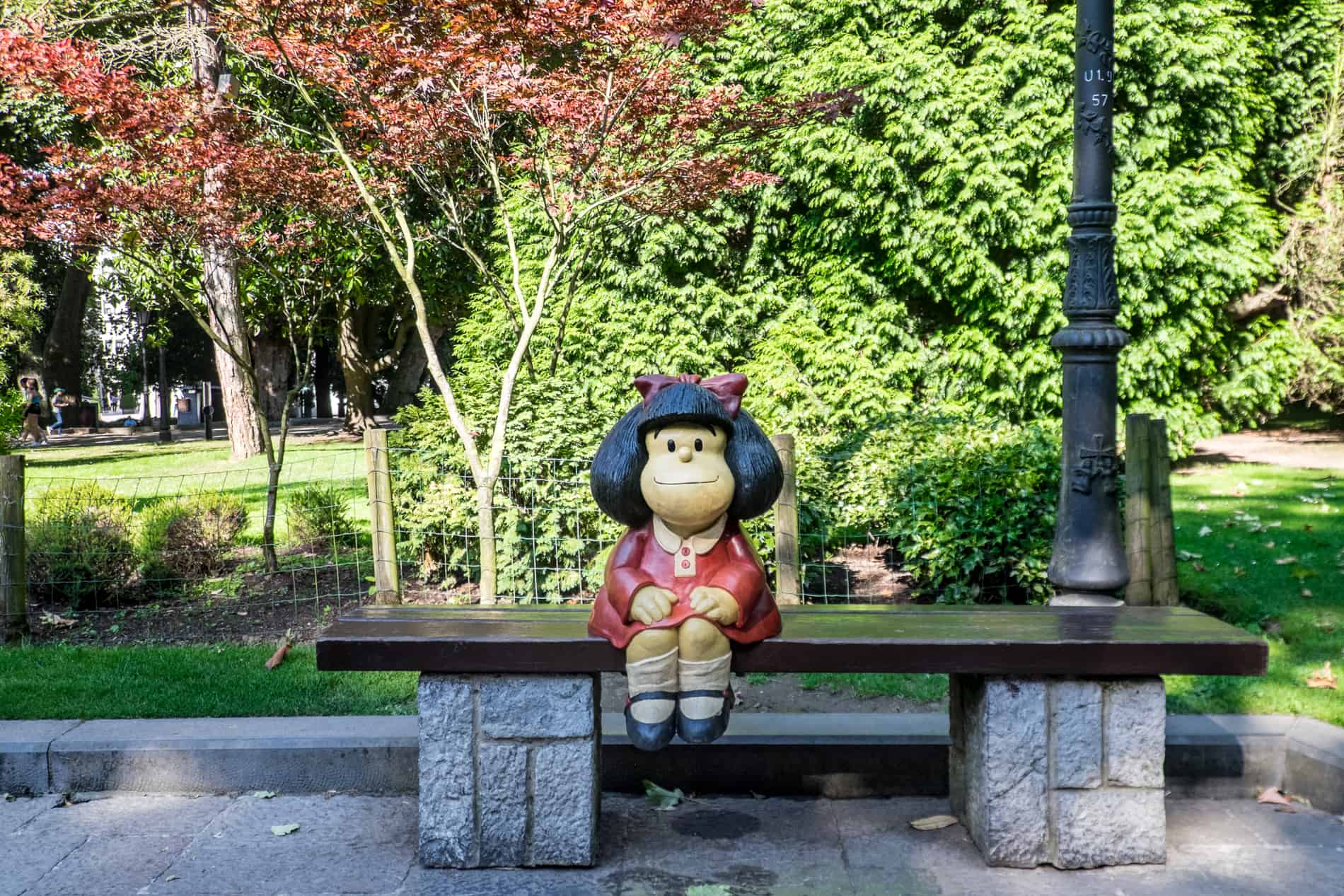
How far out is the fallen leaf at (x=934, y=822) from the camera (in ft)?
12.1

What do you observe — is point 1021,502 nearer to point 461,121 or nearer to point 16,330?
point 461,121

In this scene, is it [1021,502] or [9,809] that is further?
[1021,502]

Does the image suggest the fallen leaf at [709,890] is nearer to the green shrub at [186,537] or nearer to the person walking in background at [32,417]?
the green shrub at [186,537]

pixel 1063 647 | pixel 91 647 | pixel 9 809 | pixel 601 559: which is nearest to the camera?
pixel 1063 647

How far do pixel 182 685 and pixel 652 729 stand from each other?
2.97 m

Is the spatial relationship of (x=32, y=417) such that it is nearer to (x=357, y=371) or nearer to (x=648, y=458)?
(x=357, y=371)

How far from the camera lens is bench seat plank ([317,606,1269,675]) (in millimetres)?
3229

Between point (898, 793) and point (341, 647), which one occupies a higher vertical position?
point (341, 647)

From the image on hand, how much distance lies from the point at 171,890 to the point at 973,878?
8.23ft

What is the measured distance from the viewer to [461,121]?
617 cm

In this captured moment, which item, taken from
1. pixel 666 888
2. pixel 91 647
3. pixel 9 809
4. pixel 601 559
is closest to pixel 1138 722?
pixel 666 888

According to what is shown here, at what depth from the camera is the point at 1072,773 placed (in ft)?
11.0

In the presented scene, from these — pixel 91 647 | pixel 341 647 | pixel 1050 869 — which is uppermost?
pixel 341 647

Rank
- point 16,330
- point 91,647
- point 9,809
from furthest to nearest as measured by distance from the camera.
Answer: point 16,330, point 91,647, point 9,809
